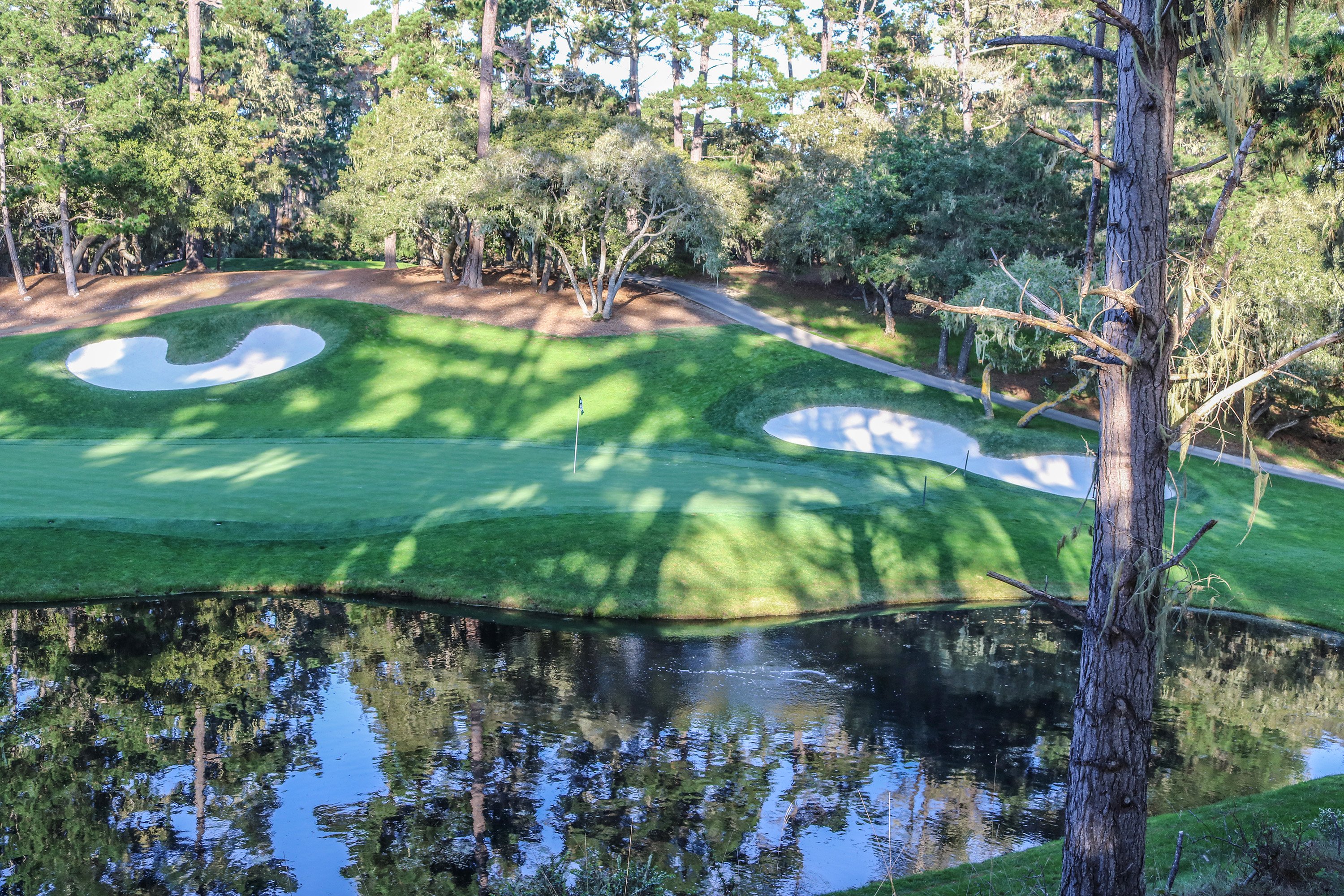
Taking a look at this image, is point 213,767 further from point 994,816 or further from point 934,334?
point 934,334

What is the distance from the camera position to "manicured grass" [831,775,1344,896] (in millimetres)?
9000

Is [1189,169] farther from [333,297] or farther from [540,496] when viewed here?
[333,297]

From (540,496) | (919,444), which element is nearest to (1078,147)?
(540,496)

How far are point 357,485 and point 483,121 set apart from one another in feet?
97.7

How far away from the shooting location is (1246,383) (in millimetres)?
6074

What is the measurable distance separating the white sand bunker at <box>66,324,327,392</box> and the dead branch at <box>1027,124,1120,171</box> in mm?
36959

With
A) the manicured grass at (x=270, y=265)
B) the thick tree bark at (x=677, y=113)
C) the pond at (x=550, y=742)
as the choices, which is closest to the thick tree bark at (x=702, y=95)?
the thick tree bark at (x=677, y=113)

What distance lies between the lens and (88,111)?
4734cm

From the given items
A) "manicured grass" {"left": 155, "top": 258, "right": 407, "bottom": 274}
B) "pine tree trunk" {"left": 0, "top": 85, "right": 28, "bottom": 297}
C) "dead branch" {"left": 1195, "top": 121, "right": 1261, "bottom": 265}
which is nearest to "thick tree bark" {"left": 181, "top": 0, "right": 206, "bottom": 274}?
"manicured grass" {"left": 155, "top": 258, "right": 407, "bottom": 274}

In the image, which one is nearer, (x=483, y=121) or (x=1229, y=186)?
(x=1229, y=186)

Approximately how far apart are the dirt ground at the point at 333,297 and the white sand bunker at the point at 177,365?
11.5 feet

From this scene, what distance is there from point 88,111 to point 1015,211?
41.6m

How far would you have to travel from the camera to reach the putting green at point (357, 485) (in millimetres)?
22688

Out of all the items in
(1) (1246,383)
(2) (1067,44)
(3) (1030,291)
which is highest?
(2) (1067,44)
